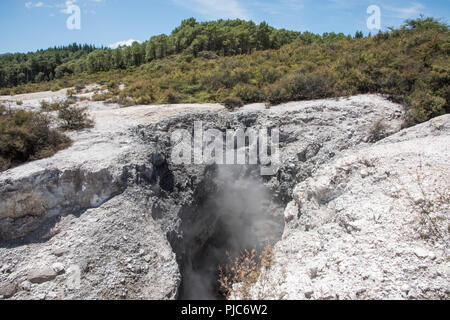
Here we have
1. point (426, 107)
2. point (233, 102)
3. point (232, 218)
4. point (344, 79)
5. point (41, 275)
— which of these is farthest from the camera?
point (233, 102)

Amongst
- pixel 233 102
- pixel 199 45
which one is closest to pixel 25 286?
pixel 233 102

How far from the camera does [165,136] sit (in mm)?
9891

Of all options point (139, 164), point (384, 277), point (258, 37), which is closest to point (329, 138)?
point (384, 277)

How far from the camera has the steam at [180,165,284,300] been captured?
32.5 ft

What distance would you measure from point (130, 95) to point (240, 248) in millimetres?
12212

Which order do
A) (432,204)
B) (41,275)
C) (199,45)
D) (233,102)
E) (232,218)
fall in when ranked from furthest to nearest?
(199,45) → (233,102) → (232,218) → (41,275) → (432,204)

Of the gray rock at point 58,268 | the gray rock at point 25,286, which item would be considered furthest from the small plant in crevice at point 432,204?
the gray rock at point 25,286

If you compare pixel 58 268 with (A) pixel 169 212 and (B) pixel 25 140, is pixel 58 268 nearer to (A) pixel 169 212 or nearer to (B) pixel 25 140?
(A) pixel 169 212

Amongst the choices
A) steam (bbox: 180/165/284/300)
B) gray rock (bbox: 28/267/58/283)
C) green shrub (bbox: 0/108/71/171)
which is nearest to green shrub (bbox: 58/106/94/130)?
green shrub (bbox: 0/108/71/171)

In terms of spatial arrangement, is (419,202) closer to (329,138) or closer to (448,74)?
(329,138)

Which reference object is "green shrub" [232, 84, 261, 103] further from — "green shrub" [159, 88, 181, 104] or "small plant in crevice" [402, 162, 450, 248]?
"small plant in crevice" [402, 162, 450, 248]

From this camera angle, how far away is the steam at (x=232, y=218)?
9.90 metres

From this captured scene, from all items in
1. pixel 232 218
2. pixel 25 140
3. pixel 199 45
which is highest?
pixel 199 45

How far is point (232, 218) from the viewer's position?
435 inches
